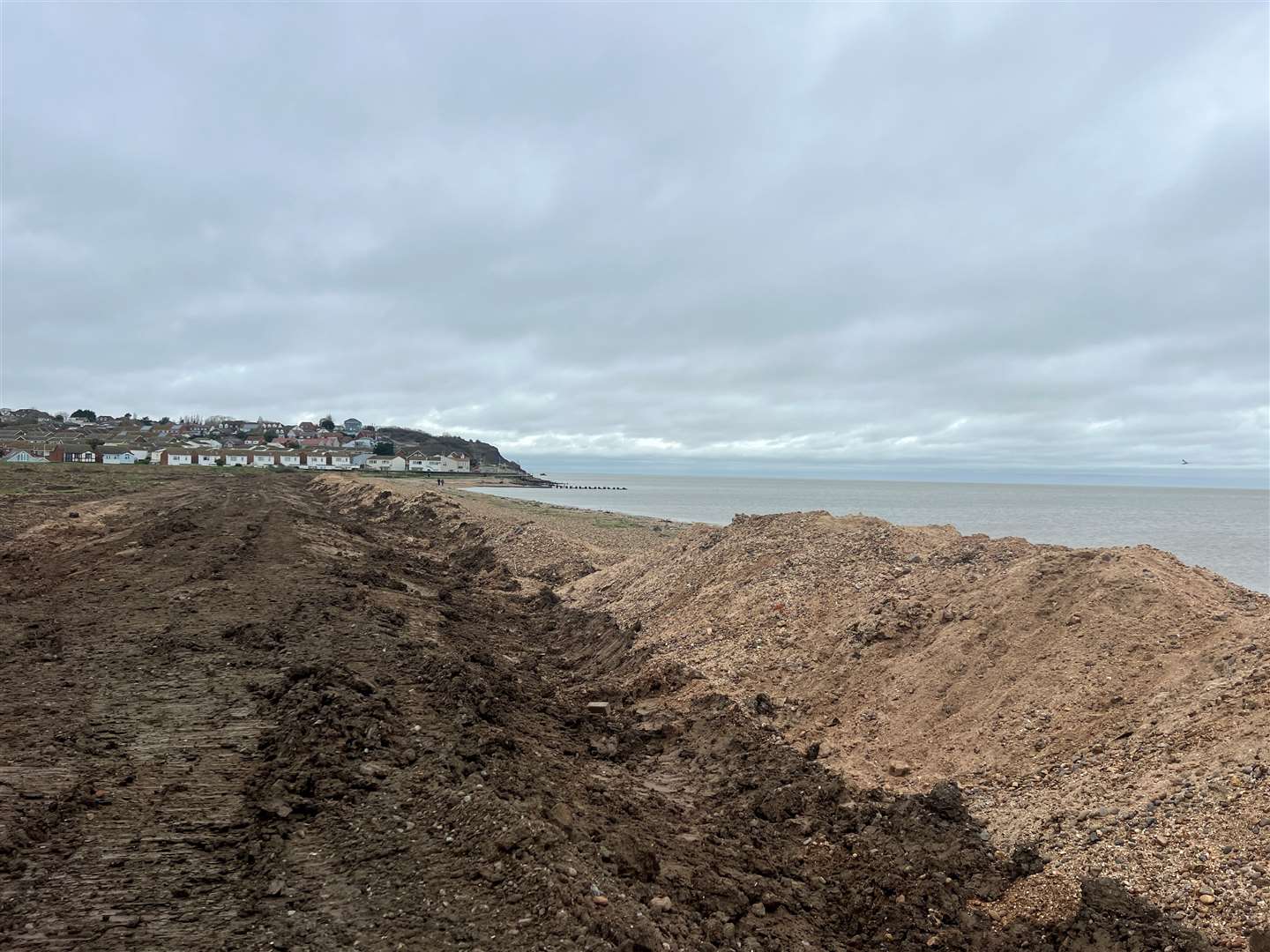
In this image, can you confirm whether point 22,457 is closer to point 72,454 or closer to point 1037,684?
point 72,454

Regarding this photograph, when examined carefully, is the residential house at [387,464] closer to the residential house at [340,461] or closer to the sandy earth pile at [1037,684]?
the residential house at [340,461]

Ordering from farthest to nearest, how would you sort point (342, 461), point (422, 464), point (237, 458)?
point (422, 464) → point (342, 461) → point (237, 458)

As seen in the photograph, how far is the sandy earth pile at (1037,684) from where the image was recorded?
533 cm

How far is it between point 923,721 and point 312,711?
662 cm

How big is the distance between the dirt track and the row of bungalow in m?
114

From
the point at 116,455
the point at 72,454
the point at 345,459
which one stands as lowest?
the point at 72,454

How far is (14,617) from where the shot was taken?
11664 millimetres

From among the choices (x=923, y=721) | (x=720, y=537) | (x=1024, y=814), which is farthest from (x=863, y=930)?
(x=720, y=537)

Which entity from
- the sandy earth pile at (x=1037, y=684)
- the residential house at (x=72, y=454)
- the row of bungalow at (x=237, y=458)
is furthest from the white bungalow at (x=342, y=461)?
the sandy earth pile at (x=1037, y=684)

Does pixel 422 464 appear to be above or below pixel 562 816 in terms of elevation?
above

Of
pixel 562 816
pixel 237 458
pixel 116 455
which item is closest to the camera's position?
pixel 562 816

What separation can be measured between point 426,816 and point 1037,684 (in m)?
6.32

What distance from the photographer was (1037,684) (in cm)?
788

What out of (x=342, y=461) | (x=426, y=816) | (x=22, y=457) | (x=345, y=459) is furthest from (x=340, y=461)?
(x=426, y=816)
